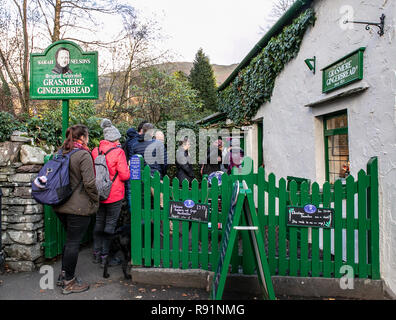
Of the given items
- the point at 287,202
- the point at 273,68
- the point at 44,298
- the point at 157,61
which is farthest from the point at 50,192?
the point at 157,61

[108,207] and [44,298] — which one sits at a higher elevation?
[108,207]

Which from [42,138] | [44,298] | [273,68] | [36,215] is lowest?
[44,298]

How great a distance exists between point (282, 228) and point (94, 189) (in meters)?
2.26

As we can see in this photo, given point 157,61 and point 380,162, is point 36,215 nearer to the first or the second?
point 380,162

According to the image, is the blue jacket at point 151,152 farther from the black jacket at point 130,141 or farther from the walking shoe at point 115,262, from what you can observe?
the walking shoe at point 115,262

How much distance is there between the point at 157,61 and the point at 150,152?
Answer: 27.5 feet

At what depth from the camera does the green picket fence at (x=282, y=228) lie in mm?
3336

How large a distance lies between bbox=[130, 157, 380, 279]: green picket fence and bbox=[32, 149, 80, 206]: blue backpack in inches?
30.9

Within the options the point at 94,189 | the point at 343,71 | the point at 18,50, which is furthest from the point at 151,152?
the point at 18,50

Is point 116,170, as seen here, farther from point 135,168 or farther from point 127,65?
point 127,65

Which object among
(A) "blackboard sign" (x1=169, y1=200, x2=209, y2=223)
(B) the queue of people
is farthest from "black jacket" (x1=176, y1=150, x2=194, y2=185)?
(A) "blackboard sign" (x1=169, y1=200, x2=209, y2=223)

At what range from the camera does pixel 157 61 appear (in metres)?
12.2

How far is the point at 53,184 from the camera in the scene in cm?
320

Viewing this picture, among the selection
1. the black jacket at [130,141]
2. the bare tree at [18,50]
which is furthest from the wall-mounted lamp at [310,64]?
the bare tree at [18,50]
